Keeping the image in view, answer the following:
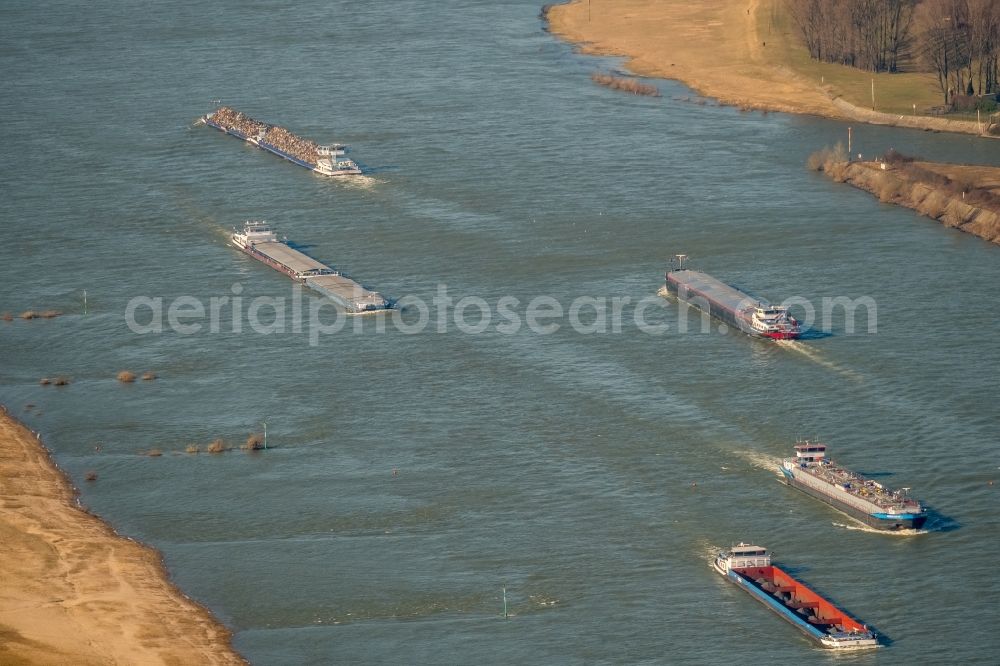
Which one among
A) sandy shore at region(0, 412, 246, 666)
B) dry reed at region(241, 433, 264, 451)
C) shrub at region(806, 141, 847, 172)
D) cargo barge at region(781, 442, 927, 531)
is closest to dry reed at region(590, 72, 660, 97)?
shrub at region(806, 141, 847, 172)

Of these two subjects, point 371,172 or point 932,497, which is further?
point 371,172

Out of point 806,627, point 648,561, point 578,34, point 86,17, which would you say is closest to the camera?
point 806,627

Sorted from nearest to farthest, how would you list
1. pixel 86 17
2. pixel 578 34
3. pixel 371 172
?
pixel 371 172 < pixel 578 34 < pixel 86 17

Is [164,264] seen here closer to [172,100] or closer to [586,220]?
[586,220]

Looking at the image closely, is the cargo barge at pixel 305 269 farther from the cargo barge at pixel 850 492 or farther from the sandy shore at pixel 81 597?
the cargo barge at pixel 850 492

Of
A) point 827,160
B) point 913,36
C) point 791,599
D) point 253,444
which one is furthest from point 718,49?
point 791,599

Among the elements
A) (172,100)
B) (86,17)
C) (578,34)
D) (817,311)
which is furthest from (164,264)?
(86,17)

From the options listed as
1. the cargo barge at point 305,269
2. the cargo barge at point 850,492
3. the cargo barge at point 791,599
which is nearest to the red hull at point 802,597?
the cargo barge at point 791,599

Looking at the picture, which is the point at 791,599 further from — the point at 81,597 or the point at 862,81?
the point at 862,81
